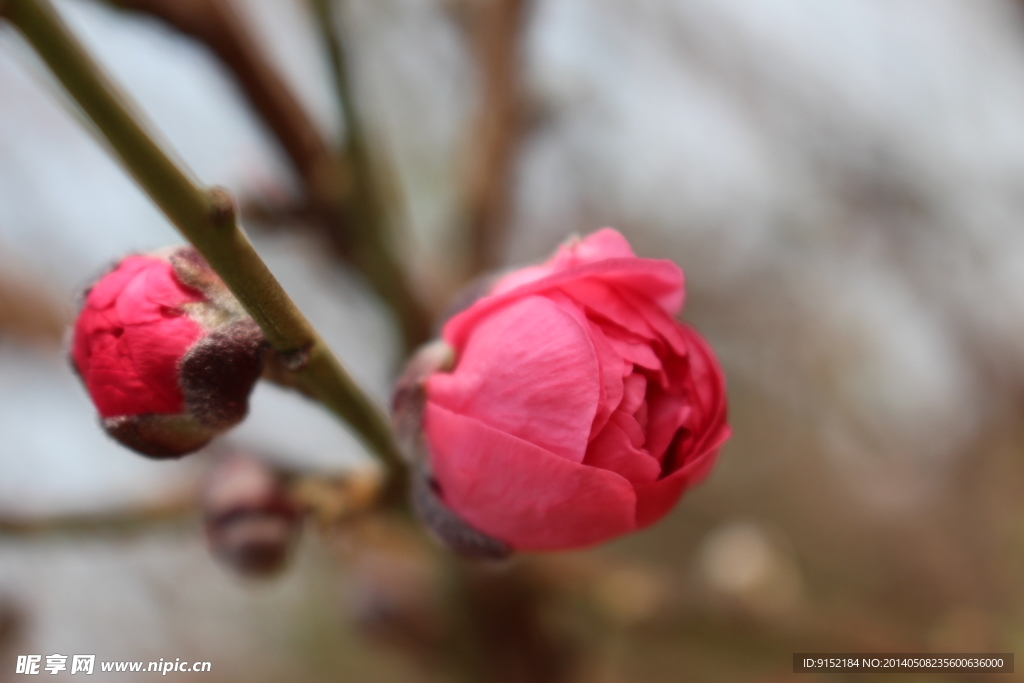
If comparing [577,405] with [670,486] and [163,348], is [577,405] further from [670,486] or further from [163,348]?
[163,348]

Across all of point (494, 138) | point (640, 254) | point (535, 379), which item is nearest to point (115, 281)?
point (535, 379)

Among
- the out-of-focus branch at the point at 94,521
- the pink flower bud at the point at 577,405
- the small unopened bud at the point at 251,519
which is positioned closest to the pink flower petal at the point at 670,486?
the pink flower bud at the point at 577,405

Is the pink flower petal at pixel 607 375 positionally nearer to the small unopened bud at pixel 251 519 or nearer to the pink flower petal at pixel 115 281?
the pink flower petal at pixel 115 281

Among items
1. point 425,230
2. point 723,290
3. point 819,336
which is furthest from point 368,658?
point 819,336

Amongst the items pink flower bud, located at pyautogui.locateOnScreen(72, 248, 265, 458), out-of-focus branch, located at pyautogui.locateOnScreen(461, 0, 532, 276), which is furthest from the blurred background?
pink flower bud, located at pyautogui.locateOnScreen(72, 248, 265, 458)

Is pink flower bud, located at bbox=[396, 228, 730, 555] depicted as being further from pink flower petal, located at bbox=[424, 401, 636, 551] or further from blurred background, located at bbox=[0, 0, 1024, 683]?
blurred background, located at bbox=[0, 0, 1024, 683]
